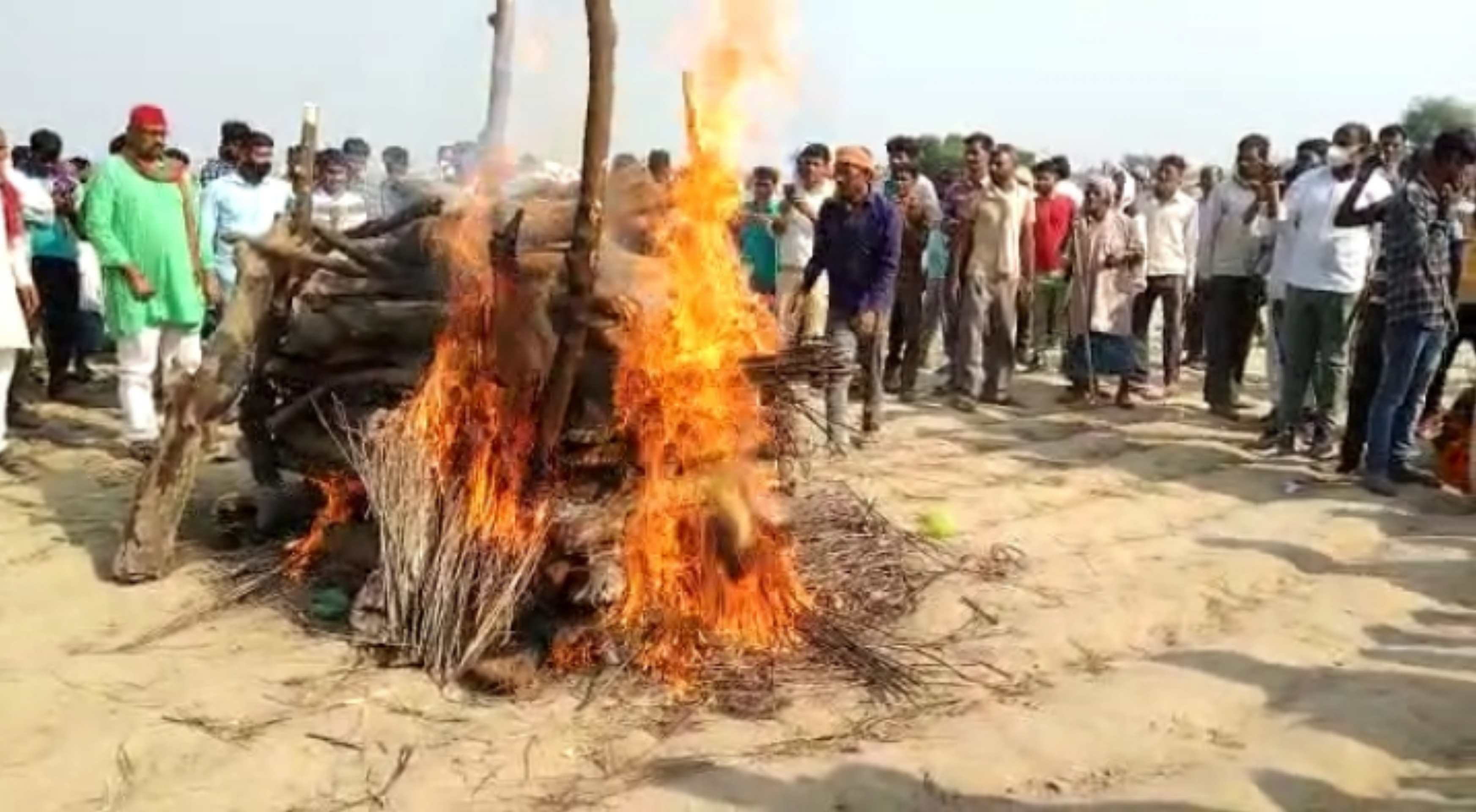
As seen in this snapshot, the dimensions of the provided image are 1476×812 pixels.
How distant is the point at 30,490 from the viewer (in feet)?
26.4

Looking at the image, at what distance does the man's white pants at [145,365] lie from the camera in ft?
28.6

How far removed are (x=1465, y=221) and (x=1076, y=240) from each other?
296cm

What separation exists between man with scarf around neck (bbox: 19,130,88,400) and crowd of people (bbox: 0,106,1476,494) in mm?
19

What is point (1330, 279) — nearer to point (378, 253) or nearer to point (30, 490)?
point (378, 253)

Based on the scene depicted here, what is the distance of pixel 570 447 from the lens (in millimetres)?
5785

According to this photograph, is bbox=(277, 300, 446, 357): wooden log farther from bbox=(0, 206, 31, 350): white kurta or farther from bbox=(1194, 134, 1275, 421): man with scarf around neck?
bbox=(1194, 134, 1275, 421): man with scarf around neck

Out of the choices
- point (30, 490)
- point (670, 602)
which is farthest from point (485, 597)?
point (30, 490)

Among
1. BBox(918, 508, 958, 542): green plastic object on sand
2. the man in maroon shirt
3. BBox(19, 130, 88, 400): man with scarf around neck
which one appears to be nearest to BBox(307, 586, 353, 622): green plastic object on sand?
BBox(918, 508, 958, 542): green plastic object on sand

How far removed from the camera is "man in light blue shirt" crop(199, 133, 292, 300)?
397 inches

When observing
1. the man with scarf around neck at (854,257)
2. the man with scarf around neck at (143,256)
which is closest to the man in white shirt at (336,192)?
the man with scarf around neck at (143,256)

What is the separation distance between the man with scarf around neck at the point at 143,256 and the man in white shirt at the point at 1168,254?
24.4ft

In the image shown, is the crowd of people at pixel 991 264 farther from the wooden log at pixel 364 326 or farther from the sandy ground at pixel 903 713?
the sandy ground at pixel 903 713

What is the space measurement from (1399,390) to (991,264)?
12.6 ft

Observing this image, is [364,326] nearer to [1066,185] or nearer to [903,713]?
[903,713]
